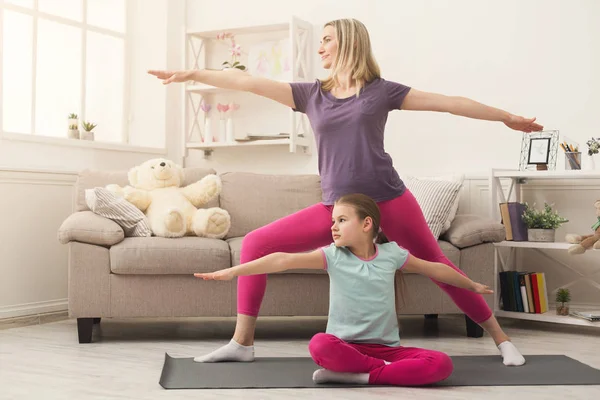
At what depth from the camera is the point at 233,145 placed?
15.0ft

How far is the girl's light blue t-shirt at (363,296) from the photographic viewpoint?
2.46 metres

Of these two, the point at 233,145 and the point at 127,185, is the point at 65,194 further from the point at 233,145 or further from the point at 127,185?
the point at 233,145

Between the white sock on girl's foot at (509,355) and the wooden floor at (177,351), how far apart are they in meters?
0.28

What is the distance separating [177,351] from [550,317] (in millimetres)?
1779

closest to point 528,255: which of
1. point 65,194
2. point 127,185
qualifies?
point 127,185

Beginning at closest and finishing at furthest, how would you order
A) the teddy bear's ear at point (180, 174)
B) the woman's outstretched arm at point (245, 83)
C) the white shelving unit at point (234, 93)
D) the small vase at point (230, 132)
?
the woman's outstretched arm at point (245, 83) → the teddy bear's ear at point (180, 174) → the white shelving unit at point (234, 93) → the small vase at point (230, 132)

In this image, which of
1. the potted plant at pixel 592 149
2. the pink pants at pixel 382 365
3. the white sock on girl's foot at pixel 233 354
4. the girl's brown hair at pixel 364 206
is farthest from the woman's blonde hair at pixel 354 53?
the potted plant at pixel 592 149

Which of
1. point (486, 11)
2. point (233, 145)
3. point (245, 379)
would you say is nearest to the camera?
point (245, 379)

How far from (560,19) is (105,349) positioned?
2.83 m

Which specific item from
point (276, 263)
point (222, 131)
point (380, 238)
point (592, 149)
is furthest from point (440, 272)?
point (222, 131)

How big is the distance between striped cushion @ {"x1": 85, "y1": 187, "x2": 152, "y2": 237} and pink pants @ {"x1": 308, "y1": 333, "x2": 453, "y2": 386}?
1388mm

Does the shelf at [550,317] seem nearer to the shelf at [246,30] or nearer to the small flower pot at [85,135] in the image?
the shelf at [246,30]

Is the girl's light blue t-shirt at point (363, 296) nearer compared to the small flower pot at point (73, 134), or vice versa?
the girl's light blue t-shirt at point (363, 296)

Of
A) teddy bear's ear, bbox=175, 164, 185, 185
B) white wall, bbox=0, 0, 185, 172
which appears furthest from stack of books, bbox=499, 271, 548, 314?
white wall, bbox=0, 0, 185, 172
